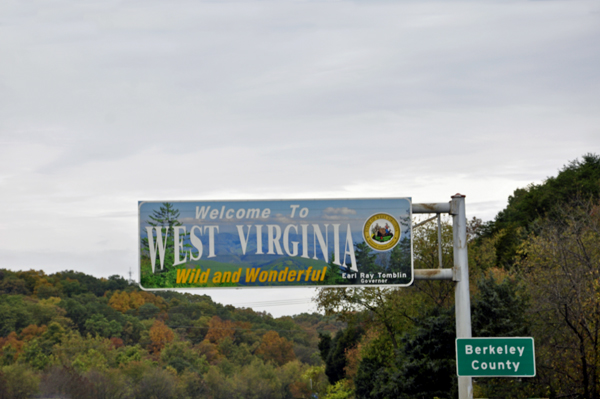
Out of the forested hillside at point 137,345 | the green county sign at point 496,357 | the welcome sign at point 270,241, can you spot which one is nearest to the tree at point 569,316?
the green county sign at point 496,357

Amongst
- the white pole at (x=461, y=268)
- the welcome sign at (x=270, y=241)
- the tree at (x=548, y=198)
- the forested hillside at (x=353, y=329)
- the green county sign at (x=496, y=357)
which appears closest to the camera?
the green county sign at (x=496, y=357)

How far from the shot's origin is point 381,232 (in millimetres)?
11852

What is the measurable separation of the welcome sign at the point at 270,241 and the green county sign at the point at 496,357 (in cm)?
200

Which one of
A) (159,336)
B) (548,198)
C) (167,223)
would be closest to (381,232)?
(167,223)

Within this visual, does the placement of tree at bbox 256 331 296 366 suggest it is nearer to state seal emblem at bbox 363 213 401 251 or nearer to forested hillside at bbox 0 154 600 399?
forested hillside at bbox 0 154 600 399

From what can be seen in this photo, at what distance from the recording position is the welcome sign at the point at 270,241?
1179 cm

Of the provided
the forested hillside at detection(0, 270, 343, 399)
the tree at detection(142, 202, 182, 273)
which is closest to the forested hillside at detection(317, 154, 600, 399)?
the tree at detection(142, 202, 182, 273)

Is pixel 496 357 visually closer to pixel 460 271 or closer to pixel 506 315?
pixel 460 271

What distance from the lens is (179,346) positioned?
101 m

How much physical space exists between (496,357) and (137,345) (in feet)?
310

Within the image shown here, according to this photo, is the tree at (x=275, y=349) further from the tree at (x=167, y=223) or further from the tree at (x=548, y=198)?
the tree at (x=167, y=223)

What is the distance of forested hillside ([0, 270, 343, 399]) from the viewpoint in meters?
84.0

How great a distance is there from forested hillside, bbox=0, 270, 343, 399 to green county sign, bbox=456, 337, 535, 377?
69394 mm

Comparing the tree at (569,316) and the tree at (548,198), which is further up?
the tree at (548,198)
